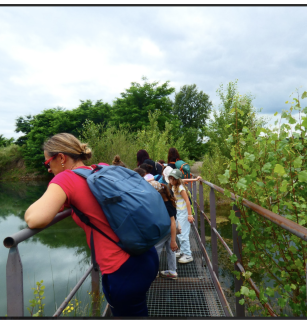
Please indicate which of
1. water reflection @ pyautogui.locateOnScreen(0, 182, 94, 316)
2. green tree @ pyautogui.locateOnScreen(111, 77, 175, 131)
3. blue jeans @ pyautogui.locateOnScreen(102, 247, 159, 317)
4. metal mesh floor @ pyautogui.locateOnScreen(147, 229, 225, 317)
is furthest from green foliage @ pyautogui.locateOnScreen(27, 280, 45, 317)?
green tree @ pyautogui.locateOnScreen(111, 77, 175, 131)

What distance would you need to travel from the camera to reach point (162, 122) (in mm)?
32562

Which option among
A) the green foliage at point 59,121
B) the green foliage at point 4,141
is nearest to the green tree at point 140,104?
the green foliage at point 59,121

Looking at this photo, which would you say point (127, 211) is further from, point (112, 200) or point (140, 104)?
point (140, 104)

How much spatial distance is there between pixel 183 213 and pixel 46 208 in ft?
11.1

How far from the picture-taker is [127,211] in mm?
1342

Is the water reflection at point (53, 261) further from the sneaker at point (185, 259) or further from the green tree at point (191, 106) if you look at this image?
the green tree at point (191, 106)

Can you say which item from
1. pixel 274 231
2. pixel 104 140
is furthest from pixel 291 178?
pixel 104 140

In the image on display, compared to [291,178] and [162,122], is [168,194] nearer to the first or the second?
[291,178]

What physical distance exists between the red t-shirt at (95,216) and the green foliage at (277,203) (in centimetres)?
81

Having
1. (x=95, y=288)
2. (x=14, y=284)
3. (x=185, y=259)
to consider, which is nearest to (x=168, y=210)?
(x=95, y=288)

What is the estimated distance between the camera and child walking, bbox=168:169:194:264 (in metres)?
4.11

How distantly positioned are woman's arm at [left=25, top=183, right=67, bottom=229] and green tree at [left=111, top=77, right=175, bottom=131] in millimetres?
29877

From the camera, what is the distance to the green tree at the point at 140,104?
3180cm

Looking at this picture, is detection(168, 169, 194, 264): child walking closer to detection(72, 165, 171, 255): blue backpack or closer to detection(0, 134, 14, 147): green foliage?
detection(72, 165, 171, 255): blue backpack
